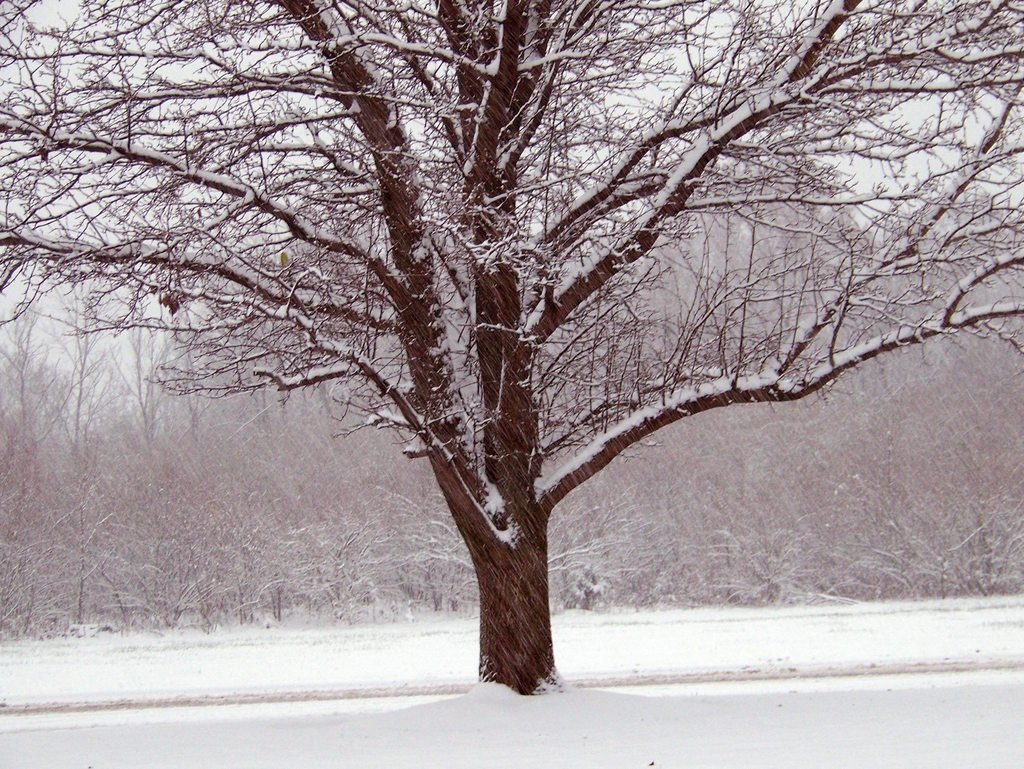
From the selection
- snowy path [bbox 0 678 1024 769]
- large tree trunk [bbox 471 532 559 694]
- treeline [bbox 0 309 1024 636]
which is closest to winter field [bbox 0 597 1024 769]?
snowy path [bbox 0 678 1024 769]

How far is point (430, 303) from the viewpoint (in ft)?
26.6

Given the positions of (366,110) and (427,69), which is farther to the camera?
(427,69)

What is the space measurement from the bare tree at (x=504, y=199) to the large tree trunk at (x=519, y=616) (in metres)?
0.02

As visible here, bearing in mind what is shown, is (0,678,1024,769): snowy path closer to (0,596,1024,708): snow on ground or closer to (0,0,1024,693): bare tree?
(0,0,1024,693): bare tree

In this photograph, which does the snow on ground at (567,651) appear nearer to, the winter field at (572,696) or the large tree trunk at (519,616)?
the winter field at (572,696)

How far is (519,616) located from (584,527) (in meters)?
19.8

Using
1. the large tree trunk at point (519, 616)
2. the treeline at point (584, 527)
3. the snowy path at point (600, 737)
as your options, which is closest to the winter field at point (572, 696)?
the snowy path at point (600, 737)

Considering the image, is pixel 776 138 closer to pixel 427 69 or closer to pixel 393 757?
pixel 427 69

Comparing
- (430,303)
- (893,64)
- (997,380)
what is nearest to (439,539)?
(997,380)

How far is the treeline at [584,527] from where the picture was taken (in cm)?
2594

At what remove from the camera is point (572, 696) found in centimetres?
764

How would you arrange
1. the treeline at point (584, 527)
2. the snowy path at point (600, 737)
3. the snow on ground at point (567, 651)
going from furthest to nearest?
the treeline at point (584, 527)
the snow on ground at point (567, 651)
the snowy path at point (600, 737)

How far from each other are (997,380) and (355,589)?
20.5 metres

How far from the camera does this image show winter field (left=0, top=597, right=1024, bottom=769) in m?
6.01
